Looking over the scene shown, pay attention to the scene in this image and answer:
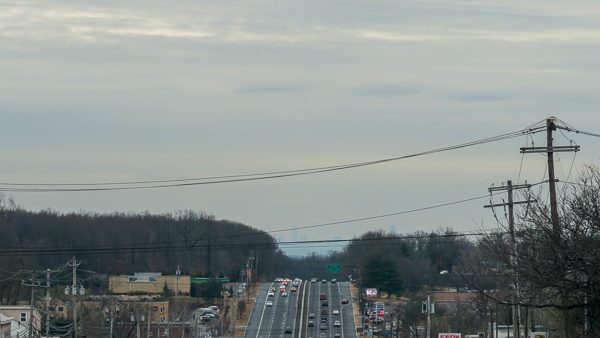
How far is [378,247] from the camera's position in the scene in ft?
422

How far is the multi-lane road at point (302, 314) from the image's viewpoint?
111 meters

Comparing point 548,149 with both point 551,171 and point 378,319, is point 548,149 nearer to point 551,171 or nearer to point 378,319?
point 551,171

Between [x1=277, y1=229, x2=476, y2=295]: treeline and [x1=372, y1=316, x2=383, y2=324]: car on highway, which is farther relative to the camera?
[x1=277, y1=229, x2=476, y2=295]: treeline

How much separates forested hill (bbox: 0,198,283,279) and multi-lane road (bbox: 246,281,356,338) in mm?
7304

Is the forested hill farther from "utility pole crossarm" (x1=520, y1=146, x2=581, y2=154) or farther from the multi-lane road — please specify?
"utility pole crossarm" (x1=520, y1=146, x2=581, y2=154)

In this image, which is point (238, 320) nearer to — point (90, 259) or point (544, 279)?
point (90, 259)

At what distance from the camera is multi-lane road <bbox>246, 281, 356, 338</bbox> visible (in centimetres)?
11148

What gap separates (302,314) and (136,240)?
129ft

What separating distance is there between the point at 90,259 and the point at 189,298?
14.1 m

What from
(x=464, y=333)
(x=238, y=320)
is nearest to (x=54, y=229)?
(x=238, y=320)

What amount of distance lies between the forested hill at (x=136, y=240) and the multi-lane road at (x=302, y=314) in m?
7.30

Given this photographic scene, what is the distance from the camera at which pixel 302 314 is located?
5064 inches

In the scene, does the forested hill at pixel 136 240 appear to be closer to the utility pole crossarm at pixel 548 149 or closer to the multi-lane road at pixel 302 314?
the multi-lane road at pixel 302 314

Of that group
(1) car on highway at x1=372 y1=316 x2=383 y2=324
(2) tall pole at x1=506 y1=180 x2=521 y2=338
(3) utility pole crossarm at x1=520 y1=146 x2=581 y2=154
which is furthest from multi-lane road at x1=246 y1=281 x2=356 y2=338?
(3) utility pole crossarm at x1=520 y1=146 x2=581 y2=154
